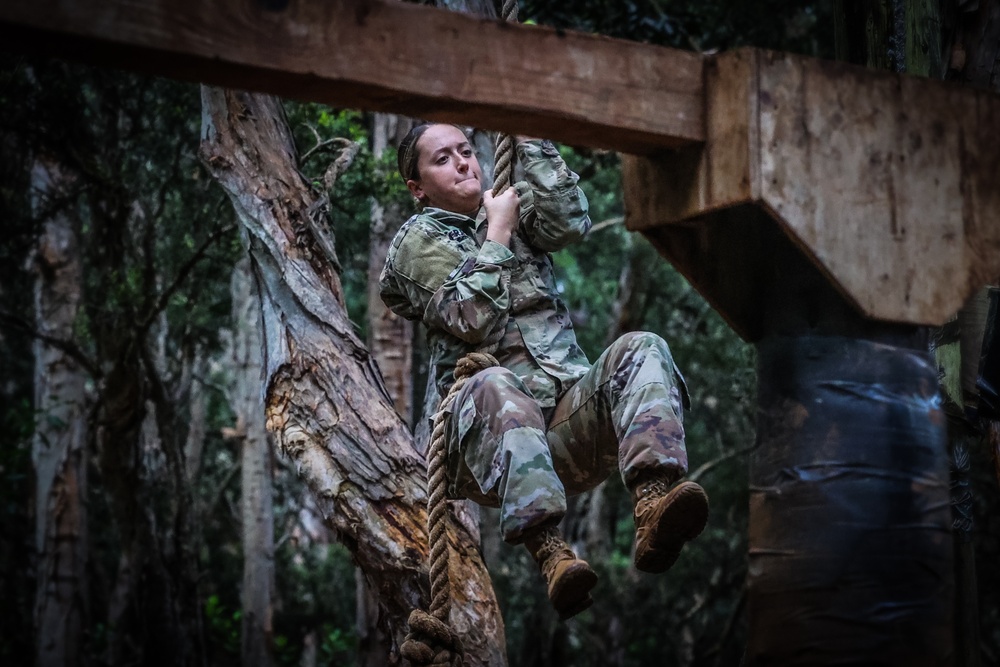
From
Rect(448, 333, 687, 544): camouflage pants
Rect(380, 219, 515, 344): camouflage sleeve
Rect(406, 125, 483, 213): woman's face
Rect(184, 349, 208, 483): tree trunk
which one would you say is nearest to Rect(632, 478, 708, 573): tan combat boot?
Rect(448, 333, 687, 544): camouflage pants

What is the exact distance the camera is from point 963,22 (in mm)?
5168

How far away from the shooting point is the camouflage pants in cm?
341

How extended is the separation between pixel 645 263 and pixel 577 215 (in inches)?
325

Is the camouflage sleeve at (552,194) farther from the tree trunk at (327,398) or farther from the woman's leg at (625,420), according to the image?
the tree trunk at (327,398)

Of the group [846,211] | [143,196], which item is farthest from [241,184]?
[143,196]

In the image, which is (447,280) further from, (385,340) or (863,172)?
(385,340)

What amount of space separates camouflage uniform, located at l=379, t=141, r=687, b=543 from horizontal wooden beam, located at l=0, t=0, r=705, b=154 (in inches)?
36.9

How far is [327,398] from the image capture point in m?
5.29

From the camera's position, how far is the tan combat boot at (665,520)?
3145 millimetres

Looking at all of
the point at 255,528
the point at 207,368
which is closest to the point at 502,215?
the point at 255,528

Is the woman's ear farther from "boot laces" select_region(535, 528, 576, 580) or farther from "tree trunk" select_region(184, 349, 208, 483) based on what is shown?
"tree trunk" select_region(184, 349, 208, 483)

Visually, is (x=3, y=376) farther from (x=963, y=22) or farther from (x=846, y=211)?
(x=846, y=211)

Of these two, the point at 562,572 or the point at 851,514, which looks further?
the point at 562,572

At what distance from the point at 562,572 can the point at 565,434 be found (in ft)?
2.36
